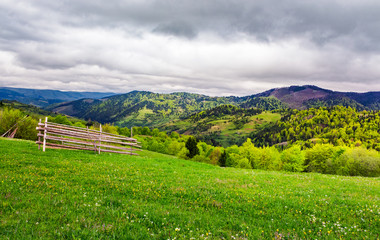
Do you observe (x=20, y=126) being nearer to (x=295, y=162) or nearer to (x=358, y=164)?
(x=295, y=162)

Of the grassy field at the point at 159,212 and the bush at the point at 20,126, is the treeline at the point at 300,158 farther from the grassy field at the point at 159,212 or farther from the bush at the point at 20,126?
the grassy field at the point at 159,212

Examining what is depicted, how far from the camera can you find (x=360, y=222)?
8.41 meters

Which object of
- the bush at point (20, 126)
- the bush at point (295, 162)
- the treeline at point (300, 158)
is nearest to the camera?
the bush at point (20, 126)

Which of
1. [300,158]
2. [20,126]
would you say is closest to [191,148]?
[300,158]

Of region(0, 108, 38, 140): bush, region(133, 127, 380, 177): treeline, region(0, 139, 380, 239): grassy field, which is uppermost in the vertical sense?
region(0, 139, 380, 239): grassy field

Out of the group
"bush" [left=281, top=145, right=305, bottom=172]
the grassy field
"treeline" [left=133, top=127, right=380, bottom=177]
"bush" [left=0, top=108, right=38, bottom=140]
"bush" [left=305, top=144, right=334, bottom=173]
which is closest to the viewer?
the grassy field

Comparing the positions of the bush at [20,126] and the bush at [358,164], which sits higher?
the bush at [20,126]

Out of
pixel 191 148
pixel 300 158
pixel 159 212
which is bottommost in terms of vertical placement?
pixel 191 148

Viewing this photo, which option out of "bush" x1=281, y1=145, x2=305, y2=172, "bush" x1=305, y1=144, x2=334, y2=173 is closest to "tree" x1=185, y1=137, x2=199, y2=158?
"bush" x1=281, y1=145, x2=305, y2=172

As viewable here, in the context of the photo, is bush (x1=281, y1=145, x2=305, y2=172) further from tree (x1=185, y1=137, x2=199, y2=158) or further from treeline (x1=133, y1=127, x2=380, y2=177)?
tree (x1=185, y1=137, x2=199, y2=158)

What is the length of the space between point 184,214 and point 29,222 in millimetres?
5057

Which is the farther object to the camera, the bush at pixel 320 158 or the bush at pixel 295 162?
the bush at pixel 320 158

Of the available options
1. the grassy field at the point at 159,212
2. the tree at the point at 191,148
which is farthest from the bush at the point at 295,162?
the grassy field at the point at 159,212

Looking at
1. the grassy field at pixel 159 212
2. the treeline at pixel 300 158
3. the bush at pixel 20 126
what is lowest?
the treeline at pixel 300 158
